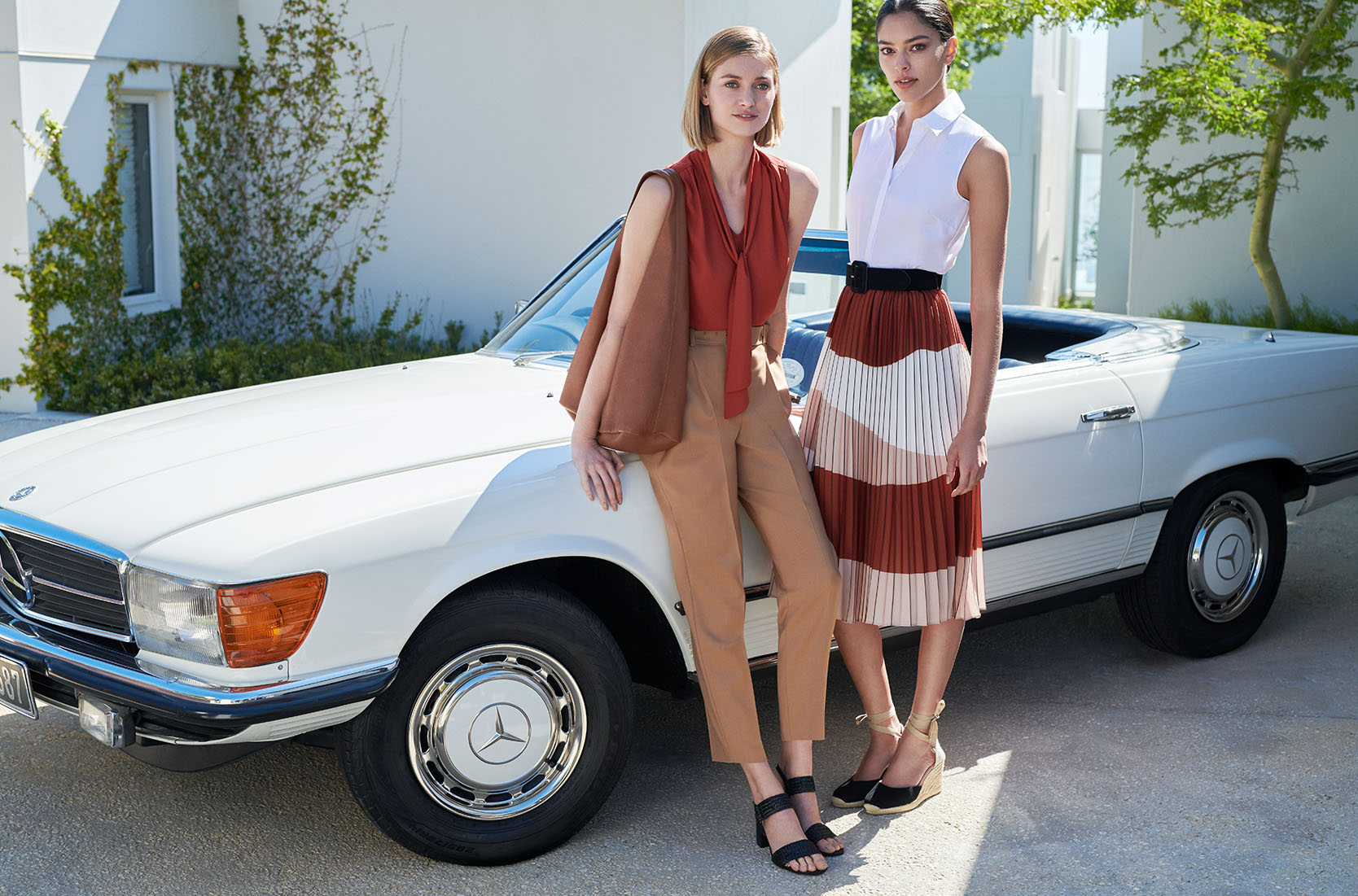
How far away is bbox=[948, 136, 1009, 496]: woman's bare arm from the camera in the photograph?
317cm

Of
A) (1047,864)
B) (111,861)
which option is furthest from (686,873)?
(111,861)

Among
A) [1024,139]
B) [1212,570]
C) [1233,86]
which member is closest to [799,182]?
[1212,570]

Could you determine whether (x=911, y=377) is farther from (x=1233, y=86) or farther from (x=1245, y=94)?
(x=1233, y=86)

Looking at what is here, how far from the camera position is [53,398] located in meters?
9.26

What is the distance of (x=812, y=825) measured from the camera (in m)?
3.29

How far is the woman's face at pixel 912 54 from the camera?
3.18 m

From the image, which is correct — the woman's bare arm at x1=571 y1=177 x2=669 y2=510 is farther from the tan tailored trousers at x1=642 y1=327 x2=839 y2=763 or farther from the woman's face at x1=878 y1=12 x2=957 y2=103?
Answer: the woman's face at x1=878 y1=12 x2=957 y2=103

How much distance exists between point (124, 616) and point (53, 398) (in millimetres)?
7124

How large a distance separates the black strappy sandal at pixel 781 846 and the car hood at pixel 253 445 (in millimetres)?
1033

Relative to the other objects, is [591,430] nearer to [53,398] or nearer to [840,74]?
[53,398]

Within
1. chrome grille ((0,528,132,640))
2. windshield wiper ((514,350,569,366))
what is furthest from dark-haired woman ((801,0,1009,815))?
chrome grille ((0,528,132,640))

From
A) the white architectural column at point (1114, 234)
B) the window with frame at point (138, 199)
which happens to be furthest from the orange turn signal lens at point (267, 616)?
the white architectural column at point (1114, 234)

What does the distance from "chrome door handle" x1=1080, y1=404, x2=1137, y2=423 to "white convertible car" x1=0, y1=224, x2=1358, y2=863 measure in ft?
0.04

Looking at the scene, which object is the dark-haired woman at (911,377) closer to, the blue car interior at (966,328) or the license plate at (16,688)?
the blue car interior at (966,328)
